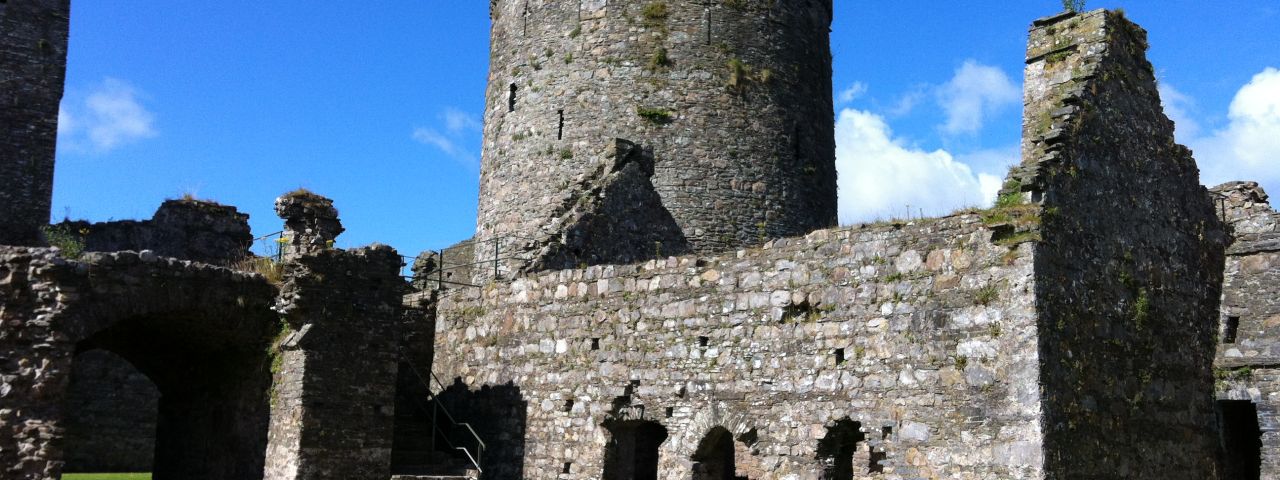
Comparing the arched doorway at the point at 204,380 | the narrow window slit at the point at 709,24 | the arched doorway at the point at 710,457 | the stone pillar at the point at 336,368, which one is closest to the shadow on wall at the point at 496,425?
the stone pillar at the point at 336,368

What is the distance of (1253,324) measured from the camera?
14836 millimetres

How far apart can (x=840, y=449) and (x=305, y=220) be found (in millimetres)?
10345

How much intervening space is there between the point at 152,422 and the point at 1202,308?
819 inches

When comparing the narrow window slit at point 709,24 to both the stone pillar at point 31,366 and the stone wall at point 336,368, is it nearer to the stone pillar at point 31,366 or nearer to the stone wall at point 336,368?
the stone wall at point 336,368

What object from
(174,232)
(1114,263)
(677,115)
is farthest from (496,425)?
(174,232)

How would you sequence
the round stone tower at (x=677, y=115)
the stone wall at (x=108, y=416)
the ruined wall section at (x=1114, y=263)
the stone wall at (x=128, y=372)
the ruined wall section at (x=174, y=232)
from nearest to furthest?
1. the ruined wall section at (x=1114, y=263)
2. the round stone tower at (x=677, y=115)
3. the stone wall at (x=108, y=416)
4. the stone wall at (x=128, y=372)
5. the ruined wall section at (x=174, y=232)

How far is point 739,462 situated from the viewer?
13695 millimetres

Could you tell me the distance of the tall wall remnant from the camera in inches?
467

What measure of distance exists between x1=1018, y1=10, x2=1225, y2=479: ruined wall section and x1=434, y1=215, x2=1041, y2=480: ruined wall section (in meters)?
0.51

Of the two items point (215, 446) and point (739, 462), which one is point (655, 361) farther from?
point (215, 446)

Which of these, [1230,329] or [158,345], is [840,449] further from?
[158,345]

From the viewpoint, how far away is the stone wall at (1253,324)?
14.6m

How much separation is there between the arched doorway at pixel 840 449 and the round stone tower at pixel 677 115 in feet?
22.7

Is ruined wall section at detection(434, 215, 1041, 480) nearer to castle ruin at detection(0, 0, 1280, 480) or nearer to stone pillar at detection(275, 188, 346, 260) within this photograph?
castle ruin at detection(0, 0, 1280, 480)
